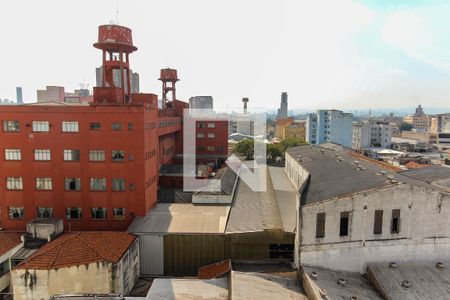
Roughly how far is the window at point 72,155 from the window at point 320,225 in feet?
70.9

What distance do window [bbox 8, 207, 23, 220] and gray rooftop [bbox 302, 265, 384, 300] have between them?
85.1 ft

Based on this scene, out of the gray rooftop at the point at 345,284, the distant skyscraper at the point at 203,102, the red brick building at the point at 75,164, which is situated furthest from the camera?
the distant skyscraper at the point at 203,102

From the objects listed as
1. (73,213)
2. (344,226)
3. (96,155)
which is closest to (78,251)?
(73,213)

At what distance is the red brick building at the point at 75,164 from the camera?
97.6ft

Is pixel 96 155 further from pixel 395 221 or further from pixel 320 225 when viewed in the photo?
pixel 395 221

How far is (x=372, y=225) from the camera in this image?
21000 mm

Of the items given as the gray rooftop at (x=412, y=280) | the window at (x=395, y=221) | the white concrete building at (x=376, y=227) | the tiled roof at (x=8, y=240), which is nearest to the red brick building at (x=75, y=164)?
the tiled roof at (x=8, y=240)

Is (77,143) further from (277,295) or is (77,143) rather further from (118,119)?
(277,295)

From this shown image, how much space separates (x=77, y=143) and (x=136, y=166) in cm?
571

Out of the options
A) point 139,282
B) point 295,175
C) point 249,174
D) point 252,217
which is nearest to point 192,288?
point 139,282

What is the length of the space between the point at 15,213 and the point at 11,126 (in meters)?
8.07

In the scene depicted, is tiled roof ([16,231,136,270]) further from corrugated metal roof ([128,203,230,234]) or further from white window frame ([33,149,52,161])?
white window frame ([33,149,52,161])

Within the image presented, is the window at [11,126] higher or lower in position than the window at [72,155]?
higher
